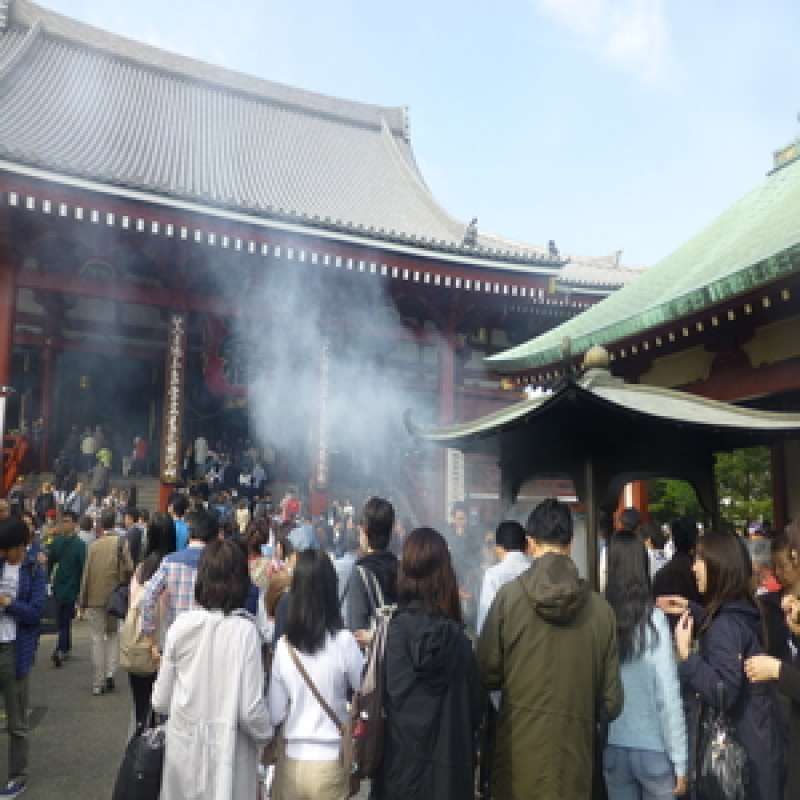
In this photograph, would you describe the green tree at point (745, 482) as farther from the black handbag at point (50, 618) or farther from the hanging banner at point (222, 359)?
the black handbag at point (50, 618)

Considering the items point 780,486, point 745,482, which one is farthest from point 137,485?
point 745,482

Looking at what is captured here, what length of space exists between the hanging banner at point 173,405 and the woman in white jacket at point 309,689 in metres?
9.01

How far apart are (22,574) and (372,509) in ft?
6.29

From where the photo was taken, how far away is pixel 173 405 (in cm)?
1116

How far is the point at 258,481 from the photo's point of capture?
1373 cm

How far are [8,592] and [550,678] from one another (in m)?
2.83

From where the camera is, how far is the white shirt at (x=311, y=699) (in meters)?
2.44

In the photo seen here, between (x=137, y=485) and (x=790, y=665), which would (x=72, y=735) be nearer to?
(x=790, y=665)

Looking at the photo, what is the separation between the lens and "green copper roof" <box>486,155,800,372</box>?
5.19m

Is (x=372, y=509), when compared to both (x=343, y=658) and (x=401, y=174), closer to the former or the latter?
(x=343, y=658)

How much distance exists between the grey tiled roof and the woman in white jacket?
8.46 metres

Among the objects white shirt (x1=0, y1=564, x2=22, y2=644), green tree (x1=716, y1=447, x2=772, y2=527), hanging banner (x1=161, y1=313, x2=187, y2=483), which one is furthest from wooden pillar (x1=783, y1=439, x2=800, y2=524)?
green tree (x1=716, y1=447, x2=772, y2=527)

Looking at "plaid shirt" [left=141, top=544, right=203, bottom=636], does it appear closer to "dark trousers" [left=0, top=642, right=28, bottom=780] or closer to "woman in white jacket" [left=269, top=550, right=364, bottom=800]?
"dark trousers" [left=0, top=642, right=28, bottom=780]

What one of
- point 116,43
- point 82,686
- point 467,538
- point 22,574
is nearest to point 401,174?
point 116,43
